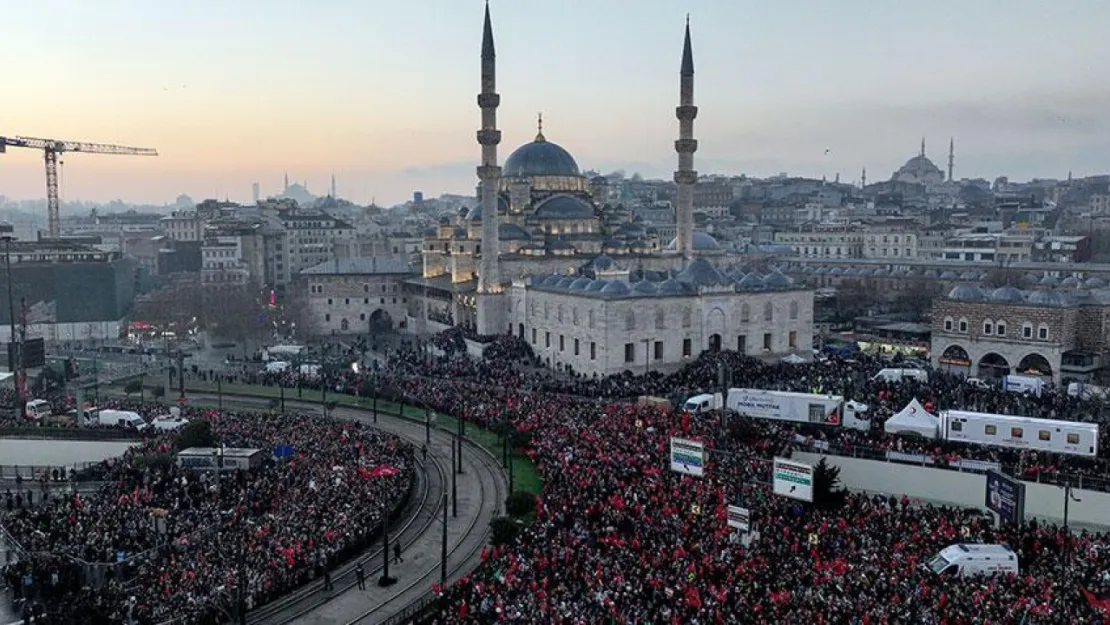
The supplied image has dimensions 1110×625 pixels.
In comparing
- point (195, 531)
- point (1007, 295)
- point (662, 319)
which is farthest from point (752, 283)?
point (195, 531)

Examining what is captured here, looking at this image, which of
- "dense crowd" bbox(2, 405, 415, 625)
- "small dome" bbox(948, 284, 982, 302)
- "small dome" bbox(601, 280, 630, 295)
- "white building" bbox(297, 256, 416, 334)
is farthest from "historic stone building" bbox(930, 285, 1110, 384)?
"white building" bbox(297, 256, 416, 334)

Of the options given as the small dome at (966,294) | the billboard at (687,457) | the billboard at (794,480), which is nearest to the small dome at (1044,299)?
the small dome at (966,294)

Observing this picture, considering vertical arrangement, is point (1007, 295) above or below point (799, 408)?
above

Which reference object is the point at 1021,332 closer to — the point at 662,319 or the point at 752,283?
the point at 752,283

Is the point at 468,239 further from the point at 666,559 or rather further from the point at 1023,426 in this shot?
the point at 666,559

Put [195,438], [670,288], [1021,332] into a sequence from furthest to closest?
[670,288]
[1021,332]
[195,438]

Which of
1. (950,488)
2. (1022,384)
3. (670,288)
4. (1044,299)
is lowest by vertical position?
(950,488)

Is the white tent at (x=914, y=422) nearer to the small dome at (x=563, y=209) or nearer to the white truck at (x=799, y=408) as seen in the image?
the white truck at (x=799, y=408)
